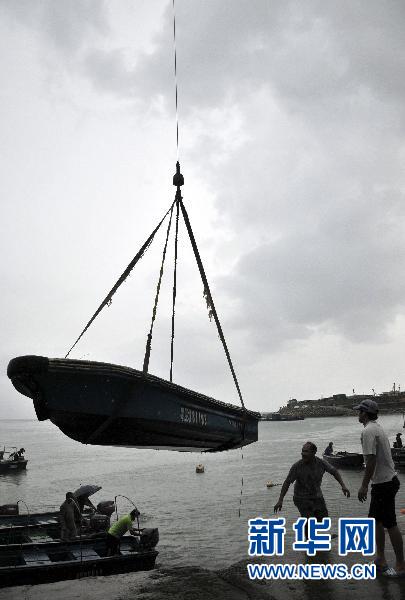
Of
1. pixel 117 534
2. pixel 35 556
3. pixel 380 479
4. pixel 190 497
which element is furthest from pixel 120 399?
pixel 190 497

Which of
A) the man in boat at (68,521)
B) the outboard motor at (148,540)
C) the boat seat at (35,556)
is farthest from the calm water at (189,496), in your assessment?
the boat seat at (35,556)

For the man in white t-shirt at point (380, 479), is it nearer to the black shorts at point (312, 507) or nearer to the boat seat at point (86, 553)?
the black shorts at point (312, 507)

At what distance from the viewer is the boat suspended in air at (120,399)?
6.11 metres

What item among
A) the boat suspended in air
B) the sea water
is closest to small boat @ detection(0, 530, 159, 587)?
the sea water

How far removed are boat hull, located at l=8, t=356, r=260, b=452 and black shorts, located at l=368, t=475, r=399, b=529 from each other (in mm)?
3336

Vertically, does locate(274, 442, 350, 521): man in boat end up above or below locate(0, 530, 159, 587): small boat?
above

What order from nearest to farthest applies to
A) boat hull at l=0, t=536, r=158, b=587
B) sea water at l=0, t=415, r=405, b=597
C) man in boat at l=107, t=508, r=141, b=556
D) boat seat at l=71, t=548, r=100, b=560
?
1. boat hull at l=0, t=536, r=158, b=587
2. boat seat at l=71, t=548, r=100, b=560
3. man in boat at l=107, t=508, r=141, b=556
4. sea water at l=0, t=415, r=405, b=597

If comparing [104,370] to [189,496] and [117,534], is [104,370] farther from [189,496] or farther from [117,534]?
[189,496]

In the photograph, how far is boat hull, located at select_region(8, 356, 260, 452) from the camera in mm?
6094

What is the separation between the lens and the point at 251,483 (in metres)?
31.4

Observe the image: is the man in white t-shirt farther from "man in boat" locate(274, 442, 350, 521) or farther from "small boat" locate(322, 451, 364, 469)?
"small boat" locate(322, 451, 364, 469)

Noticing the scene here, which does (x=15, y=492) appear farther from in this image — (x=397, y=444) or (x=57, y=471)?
(x=397, y=444)

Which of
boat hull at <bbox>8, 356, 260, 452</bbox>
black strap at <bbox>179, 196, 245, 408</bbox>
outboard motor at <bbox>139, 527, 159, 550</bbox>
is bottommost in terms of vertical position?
outboard motor at <bbox>139, 527, 159, 550</bbox>

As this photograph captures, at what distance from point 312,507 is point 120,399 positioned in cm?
335
